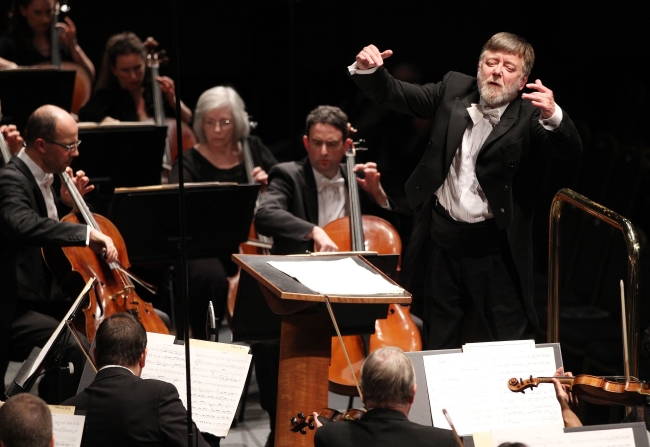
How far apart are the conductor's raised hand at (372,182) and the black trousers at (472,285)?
78 cm

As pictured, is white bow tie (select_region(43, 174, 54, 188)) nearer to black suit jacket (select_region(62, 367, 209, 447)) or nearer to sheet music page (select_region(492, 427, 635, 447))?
black suit jacket (select_region(62, 367, 209, 447))

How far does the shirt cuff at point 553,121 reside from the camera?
3.14 m

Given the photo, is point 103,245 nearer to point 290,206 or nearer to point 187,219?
point 187,219

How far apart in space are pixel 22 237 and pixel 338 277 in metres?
1.51

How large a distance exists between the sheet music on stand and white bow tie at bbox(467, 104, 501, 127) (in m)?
1.15

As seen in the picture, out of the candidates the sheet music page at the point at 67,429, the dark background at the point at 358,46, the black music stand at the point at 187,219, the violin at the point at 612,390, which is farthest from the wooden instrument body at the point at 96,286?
the dark background at the point at 358,46

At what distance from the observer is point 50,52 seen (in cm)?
542

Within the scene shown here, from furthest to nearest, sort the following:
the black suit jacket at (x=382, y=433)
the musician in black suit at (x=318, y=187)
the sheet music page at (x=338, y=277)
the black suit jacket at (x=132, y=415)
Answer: the musician in black suit at (x=318, y=187) < the sheet music page at (x=338, y=277) < the black suit jacket at (x=132, y=415) < the black suit jacket at (x=382, y=433)

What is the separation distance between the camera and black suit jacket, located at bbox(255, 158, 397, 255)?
4188 mm

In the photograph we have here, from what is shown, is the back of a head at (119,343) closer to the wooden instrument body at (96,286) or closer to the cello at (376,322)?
the wooden instrument body at (96,286)

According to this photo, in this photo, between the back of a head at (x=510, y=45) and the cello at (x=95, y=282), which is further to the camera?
the cello at (x=95, y=282)

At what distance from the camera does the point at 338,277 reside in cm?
291

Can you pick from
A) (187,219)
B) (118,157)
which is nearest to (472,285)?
(187,219)

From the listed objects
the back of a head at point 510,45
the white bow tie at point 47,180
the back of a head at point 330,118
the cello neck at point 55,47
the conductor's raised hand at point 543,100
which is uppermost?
the back of a head at point 510,45
